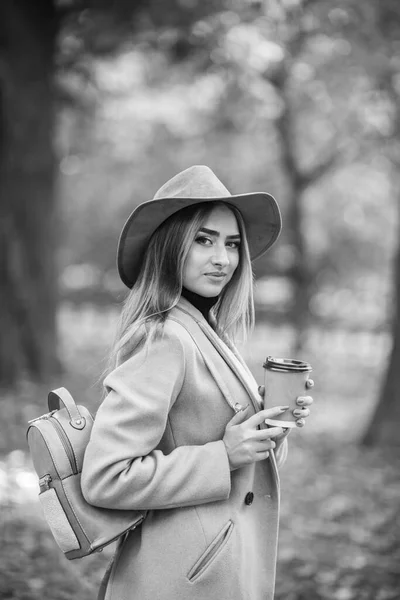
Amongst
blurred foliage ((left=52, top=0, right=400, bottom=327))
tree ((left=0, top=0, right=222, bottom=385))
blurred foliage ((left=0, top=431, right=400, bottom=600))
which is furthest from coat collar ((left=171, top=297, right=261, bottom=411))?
tree ((left=0, top=0, right=222, bottom=385))

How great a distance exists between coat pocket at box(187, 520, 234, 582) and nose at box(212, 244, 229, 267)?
88 centimetres

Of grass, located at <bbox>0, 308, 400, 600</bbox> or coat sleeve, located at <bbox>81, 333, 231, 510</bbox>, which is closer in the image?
coat sleeve, located at <bbox>81, 333, 231, 510</bbox>

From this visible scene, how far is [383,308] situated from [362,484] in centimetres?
1650

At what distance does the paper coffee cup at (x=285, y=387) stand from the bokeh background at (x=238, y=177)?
69cm

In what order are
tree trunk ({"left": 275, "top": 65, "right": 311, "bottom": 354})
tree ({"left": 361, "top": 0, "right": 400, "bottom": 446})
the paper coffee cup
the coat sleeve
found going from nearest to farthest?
1. the coat sleeve
2. the paper coffee cup
3. tree ({"left": 361, "top": 0, "right": 400, "bottom": 446})
4. tree trunk ({"left": 275, "top": 65, "right": 311, "bottom": 354})

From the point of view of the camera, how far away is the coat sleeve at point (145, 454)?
198 centimetres

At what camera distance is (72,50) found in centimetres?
1080

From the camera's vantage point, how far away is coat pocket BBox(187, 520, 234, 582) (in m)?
2.08

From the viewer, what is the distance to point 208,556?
2088 mm

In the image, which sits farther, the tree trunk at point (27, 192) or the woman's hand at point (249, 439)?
the tree trunk at point (27, 192)

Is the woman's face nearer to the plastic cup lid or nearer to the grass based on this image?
the plastic cup lid

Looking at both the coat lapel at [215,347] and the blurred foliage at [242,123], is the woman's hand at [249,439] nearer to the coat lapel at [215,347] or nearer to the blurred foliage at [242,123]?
the coat lapel at [215,347]

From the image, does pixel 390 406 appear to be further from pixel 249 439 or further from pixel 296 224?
pixel 296 224

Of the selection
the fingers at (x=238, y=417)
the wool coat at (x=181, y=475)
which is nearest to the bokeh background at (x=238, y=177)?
the wool coat at (x=181, y=475)
